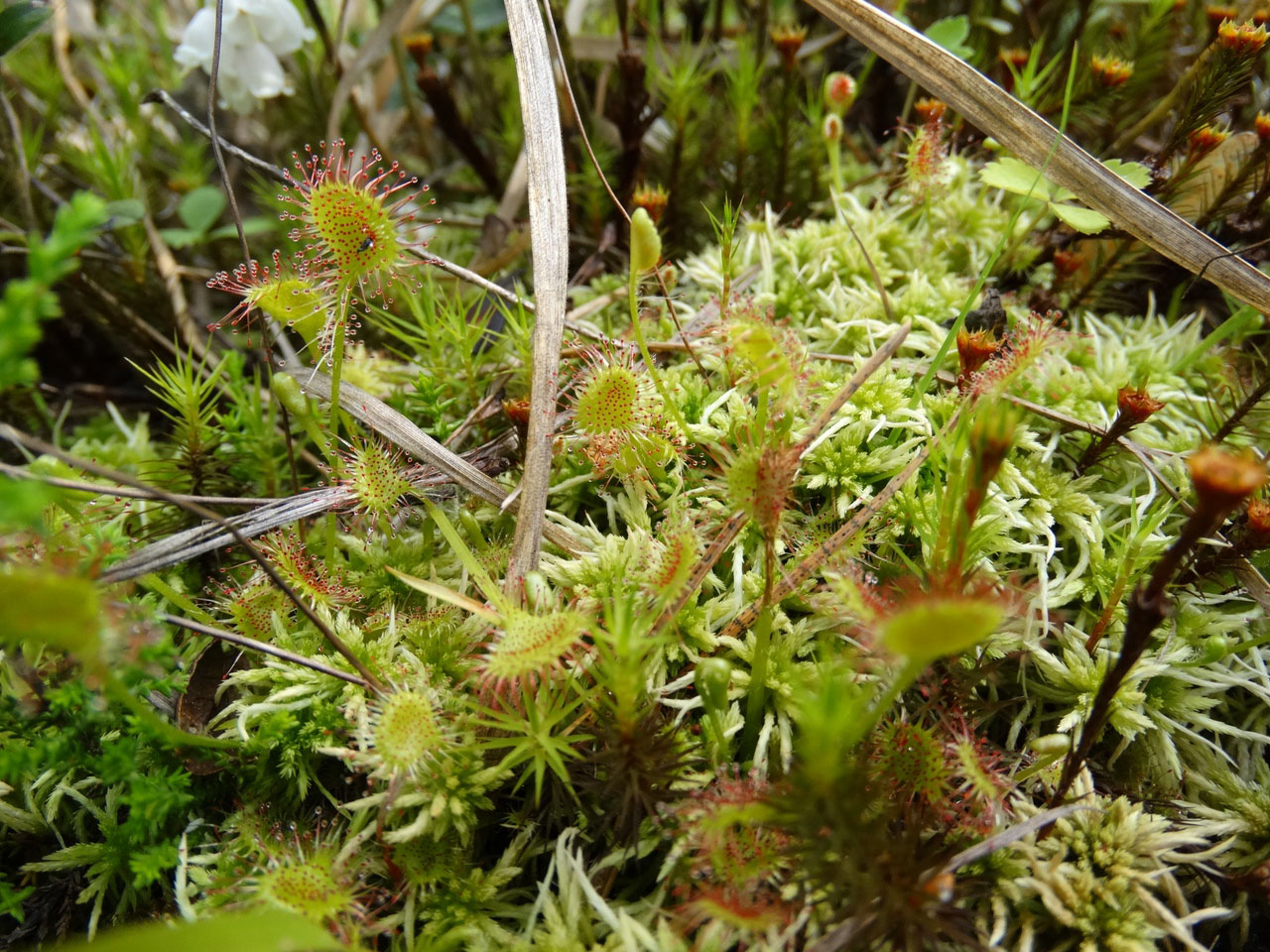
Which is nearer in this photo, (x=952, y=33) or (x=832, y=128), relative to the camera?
(x=832, y=128)

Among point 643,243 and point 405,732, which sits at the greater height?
point 643,243

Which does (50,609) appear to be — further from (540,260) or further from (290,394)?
(540,260)

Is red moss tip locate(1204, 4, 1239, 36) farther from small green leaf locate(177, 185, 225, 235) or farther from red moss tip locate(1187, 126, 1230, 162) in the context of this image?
small green leaf locate(177, 185, 225, 235)

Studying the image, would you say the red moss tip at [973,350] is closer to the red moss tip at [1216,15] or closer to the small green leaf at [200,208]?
the red moss tip at [1216,15]

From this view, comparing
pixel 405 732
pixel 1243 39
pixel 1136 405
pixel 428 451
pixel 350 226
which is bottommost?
pixel 405 732

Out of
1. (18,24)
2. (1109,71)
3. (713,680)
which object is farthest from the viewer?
(1109,71)

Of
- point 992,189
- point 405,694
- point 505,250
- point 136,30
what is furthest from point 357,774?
point 136,30

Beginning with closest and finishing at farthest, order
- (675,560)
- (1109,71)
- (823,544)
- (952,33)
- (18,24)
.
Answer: (675,560) → (823,544) → (18,24) → (1109,71) → (952,33)

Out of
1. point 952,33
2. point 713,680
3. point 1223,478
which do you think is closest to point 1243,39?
point 952,33
